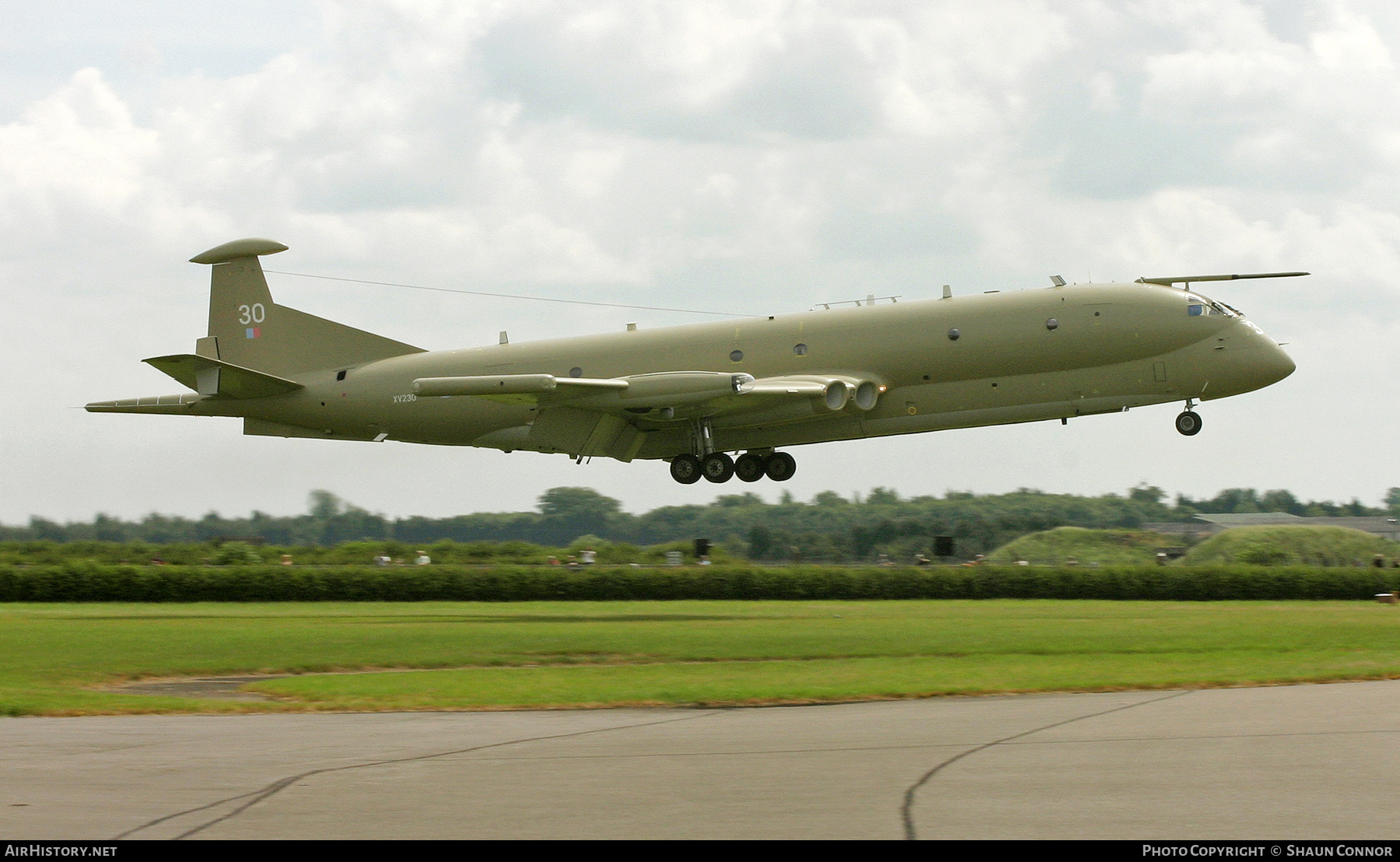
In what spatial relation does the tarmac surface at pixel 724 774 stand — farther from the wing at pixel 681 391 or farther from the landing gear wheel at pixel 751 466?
the landing gear wheel at pixel 751 466

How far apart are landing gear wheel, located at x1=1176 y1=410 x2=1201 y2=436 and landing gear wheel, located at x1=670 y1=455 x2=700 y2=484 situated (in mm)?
10501

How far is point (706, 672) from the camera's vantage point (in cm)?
2114

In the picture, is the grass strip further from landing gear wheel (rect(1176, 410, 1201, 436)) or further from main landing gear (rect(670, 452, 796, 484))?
landing gear wheel (rect(1176, 410, 1201, 436))

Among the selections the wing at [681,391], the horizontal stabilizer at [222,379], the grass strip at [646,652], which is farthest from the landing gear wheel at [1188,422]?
the horizontal stabilizer at [222,379]

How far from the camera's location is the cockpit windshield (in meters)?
27.5

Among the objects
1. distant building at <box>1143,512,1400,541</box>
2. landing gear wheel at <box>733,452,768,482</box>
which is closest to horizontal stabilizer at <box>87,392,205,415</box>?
landing gear wheel at <box>733,452,768,482</box>

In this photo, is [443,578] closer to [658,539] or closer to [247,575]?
[247,575]

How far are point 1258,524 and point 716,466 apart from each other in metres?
39.9

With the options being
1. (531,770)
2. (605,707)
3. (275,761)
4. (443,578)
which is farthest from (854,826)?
(443,578)

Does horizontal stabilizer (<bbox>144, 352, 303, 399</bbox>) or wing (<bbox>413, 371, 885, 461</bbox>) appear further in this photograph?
horizontal stabilizer (<bbox>144, 352, 303, 399</bbox>)

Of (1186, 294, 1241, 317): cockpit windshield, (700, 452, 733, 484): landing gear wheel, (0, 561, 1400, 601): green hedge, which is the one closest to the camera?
(1186, 294, 1241, 317): cockpit windshield

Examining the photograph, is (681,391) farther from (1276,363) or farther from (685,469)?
(1276,363)

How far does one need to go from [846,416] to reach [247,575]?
19.6 metres

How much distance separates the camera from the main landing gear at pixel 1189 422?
28.3m
